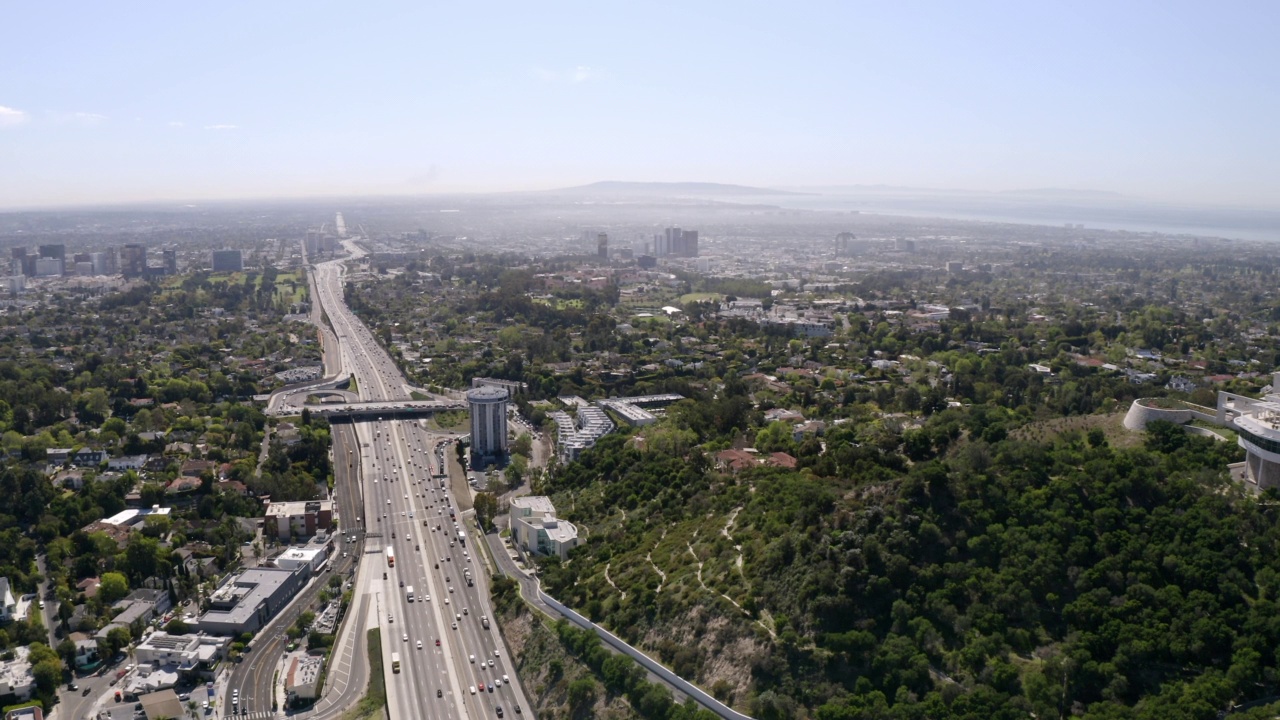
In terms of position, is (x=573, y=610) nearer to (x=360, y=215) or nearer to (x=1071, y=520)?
(x=1071, y=520)

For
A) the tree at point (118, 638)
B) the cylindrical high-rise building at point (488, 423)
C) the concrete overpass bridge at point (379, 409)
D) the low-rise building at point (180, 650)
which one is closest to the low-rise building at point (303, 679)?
the low-rise building at point (180, 650)

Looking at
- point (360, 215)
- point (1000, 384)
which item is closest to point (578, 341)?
point (1000, 384)

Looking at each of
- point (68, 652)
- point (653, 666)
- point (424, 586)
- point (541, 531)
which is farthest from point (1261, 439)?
point (68, 652)

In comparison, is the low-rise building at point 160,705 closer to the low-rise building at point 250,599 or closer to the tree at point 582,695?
the low-rise building at point 250,599

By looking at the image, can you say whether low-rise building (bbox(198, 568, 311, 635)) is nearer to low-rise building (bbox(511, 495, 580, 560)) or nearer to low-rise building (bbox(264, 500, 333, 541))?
low-rise building (bbox(264, 500, 333, 541))

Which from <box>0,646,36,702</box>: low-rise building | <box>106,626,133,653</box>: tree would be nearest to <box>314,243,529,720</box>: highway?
<box>106,626,133,653</box>: tree

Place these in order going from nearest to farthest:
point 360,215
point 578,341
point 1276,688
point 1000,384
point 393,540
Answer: point 1276,688 < point 393,540 < point 1000,384 < point 578,341 < point 360,215

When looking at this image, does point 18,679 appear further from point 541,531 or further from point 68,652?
point 541,531
